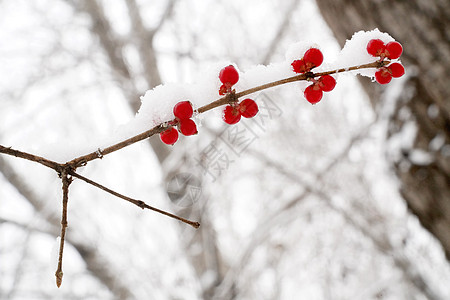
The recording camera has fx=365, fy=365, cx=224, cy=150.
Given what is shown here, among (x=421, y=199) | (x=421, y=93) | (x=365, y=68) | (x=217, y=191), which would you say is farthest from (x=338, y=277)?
(x=365, y=68)

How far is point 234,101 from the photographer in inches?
28.9

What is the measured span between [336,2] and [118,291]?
2992 mm

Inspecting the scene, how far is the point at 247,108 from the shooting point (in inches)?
31.1

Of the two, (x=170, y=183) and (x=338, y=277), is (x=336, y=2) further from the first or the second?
(x=338, y=277)

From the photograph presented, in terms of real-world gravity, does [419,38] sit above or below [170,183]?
below

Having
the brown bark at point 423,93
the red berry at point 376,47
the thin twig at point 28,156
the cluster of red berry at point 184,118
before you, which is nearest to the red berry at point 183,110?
the cluster of red berry at point 184,118

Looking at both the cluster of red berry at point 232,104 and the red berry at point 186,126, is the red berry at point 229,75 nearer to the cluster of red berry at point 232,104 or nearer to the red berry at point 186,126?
the cluster of red berry at point 232,104

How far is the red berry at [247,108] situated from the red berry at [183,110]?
0.12 m

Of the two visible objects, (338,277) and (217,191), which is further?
(338,277)

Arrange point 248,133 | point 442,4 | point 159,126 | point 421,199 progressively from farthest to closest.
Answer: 1. point 248,133
2. point 421,199
3. point 442,4
4. point 159,126

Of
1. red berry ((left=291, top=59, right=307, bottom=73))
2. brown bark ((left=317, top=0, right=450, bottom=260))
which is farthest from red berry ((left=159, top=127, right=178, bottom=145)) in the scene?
brown bark ((left=317, top=0, right=450, bottom=260))

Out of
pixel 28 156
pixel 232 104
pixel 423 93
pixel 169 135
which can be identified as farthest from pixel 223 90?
pixel 423 93

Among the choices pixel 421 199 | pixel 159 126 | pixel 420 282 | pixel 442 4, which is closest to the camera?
pixel 159 126

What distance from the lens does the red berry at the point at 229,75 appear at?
0.74 metres
